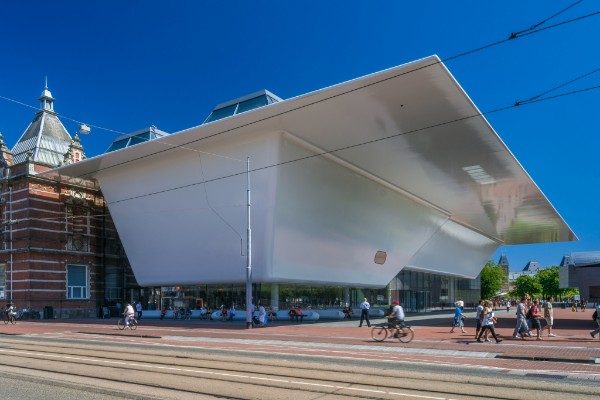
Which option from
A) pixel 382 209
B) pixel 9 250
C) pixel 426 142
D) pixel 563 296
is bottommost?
pixel 563 296

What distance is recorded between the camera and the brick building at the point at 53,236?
41938 mm

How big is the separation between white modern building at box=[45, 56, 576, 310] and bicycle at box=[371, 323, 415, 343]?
10.5 meters

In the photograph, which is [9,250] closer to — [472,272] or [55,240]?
[55,240]

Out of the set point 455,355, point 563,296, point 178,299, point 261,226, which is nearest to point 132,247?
point 178,299

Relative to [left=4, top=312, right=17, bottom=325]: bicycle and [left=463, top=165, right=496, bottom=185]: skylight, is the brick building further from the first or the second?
[left=463, top=165, right=496, bottom=185]: skylight

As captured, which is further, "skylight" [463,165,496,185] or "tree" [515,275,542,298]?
"tree" [515,275,542,298]

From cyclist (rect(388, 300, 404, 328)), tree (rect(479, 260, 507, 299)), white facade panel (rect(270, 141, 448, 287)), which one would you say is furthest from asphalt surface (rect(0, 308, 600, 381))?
tree (rect(479, 260, 507, 299))

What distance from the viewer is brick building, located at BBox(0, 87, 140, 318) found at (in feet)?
138

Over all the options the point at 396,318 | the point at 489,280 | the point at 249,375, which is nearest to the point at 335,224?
the point at 396,318

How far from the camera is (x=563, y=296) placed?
16325 cm

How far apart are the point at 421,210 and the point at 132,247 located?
87.9 feet

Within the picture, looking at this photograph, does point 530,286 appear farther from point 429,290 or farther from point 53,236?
point 53,236

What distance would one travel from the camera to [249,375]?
463 inches

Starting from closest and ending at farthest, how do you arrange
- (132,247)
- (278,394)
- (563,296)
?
(278,394), (132,247), (563,296)
